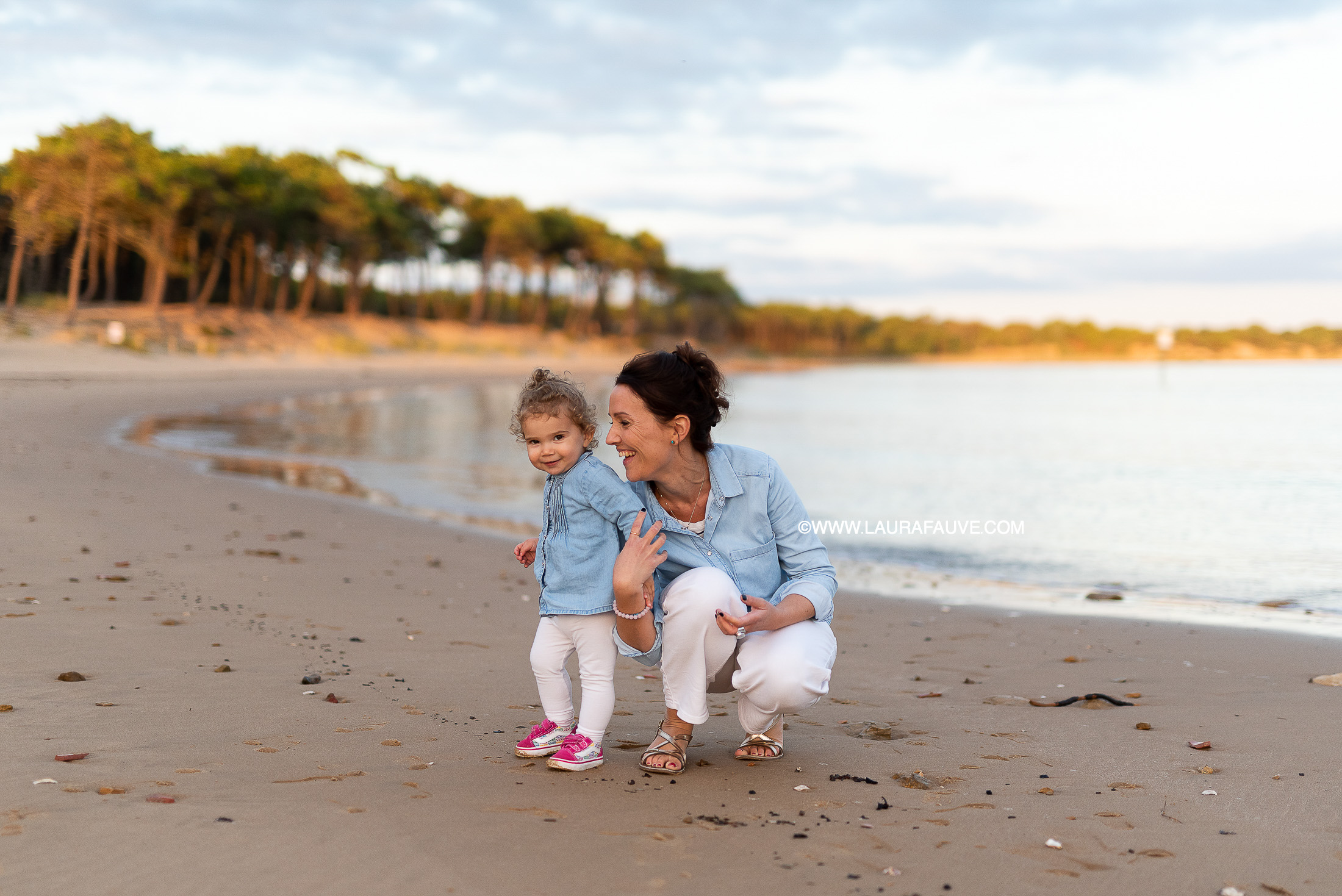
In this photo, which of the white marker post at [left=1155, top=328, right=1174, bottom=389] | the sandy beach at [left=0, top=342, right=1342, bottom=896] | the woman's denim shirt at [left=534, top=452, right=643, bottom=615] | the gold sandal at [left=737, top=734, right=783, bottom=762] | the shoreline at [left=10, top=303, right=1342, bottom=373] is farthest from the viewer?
the white marker post at [left=1155, top=328, right=1174, bottom=389]

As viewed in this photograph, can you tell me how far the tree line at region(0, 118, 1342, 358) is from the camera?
117 ft

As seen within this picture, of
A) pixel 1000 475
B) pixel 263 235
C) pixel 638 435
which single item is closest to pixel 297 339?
pixel 263 235

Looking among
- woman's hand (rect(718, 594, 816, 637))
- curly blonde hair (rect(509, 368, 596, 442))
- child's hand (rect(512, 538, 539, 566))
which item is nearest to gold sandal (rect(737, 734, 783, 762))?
woman's hand (rect(718, 594, 816, 637))

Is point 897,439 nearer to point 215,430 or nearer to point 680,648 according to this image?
point 215,430

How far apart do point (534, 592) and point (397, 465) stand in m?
8.84

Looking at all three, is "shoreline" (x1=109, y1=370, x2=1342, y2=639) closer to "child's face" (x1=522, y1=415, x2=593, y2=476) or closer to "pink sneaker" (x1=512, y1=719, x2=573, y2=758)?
"pink sneaker" (x1=512, y1=719, x2=573, y2=758)

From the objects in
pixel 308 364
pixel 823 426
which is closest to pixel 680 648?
pixel 823 426

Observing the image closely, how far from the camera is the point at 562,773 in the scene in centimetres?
324

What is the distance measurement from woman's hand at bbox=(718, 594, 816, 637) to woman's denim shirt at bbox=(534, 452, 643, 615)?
1.25 ft

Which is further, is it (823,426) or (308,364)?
(308,364)

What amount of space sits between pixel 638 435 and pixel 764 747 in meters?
1.17

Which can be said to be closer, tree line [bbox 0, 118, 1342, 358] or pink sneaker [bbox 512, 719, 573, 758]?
pink sneaker [bbox 512, 719, 573, 758]

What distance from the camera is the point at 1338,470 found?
17.7 metres

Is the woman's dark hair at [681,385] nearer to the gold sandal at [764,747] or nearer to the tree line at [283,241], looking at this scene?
the gold sandal at [764,747]
